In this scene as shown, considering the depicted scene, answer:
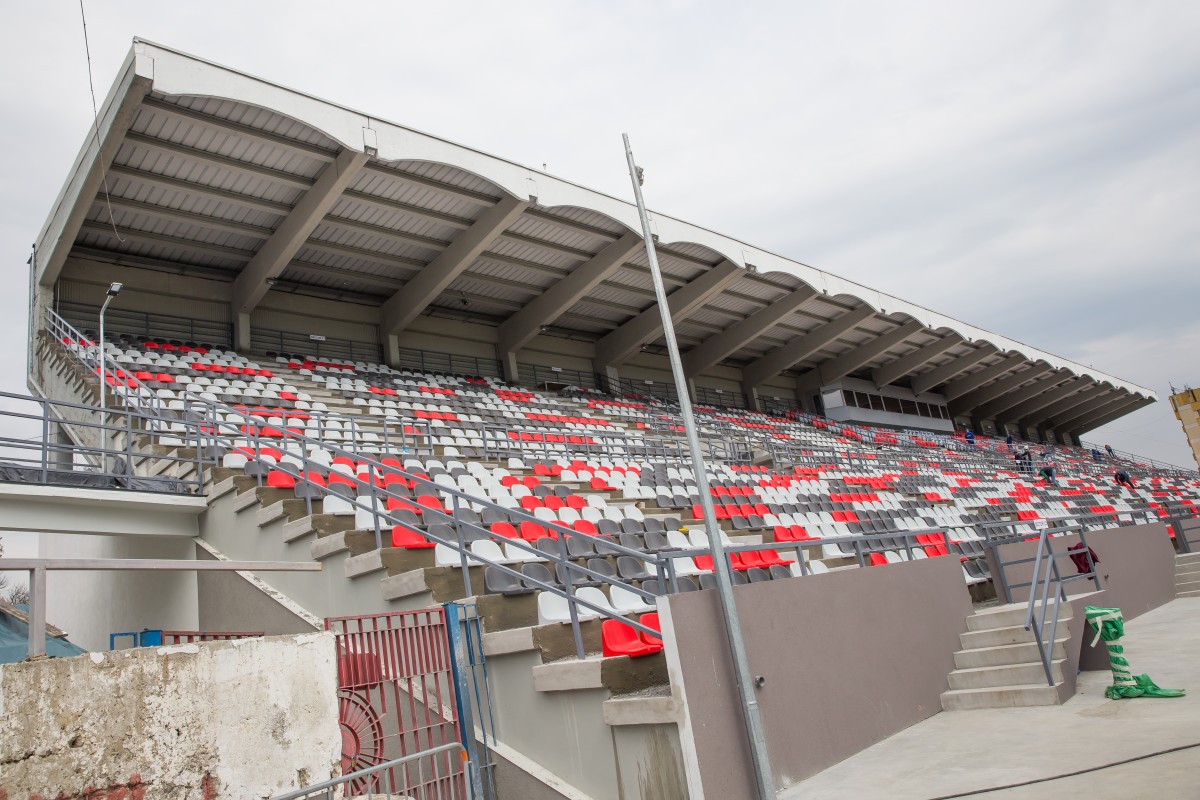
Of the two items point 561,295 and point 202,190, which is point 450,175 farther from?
point 561,295

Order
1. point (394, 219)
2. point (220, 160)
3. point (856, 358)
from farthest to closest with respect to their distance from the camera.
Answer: point (856, 358), point (394, 219), point (220, 160)

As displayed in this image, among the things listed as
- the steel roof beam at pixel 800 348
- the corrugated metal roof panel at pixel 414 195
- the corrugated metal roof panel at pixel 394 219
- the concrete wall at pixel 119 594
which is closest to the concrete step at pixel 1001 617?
the concrete wall at pixel 119 594

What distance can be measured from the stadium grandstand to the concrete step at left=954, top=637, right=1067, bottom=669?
3 cm

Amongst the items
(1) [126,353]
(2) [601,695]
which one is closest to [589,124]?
(2) [601,695]

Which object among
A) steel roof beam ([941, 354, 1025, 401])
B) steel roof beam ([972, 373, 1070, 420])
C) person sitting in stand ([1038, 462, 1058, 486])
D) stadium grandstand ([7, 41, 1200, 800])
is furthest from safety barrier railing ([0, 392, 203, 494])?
steel roof beam ([972, 373, 1070, 420])

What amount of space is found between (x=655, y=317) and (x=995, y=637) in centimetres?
1859

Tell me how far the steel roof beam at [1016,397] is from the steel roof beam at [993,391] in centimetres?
55

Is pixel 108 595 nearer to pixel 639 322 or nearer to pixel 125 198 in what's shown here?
pixel 125 198

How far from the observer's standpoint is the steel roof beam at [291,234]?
1505cm

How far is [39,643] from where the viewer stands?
3234mm

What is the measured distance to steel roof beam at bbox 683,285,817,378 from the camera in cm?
2593

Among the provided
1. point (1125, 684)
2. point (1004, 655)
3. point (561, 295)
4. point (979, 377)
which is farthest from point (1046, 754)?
point (979, 377)

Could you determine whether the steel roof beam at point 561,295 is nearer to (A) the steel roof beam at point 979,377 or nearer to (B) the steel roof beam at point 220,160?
(B) the steel roof beam at point 220,160

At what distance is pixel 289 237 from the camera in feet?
55.1
